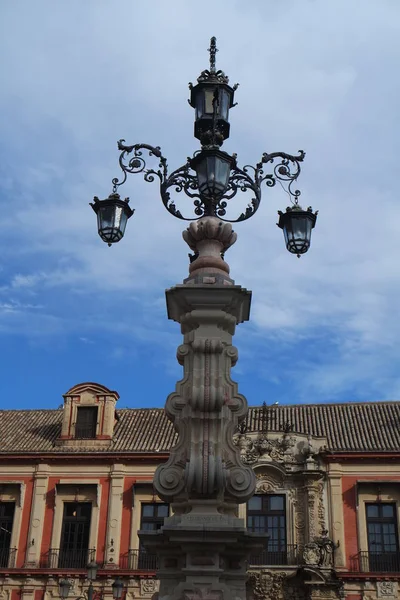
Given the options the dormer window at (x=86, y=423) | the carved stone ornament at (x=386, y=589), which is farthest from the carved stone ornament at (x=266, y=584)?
the dormer window at (x=86, y=423)

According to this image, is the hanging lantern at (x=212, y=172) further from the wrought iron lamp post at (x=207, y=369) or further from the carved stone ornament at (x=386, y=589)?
the carved stone ornament at (x=386, y=589)

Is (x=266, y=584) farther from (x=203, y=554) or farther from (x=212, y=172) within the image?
(x=212, y=172)

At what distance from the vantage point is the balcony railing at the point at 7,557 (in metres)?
23.9

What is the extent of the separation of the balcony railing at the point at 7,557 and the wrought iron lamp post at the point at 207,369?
18.4 meters

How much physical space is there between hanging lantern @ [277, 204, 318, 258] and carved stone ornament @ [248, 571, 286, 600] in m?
16.9

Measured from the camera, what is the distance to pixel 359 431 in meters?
25.9

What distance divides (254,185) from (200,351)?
2166mm

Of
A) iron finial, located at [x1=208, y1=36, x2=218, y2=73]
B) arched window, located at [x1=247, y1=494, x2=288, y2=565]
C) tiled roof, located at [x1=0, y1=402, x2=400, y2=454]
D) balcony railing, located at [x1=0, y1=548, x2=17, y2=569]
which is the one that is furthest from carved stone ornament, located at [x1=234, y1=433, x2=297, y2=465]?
iron finial, located at [x1=208, y1=36, x2=218, y2=73]

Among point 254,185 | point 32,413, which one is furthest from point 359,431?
point 254,185

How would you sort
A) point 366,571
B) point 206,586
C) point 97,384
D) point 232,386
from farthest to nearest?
point 97,384
point 366,571
point 232,386
point 206,586

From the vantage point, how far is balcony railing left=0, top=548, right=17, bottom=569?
78.4 ft

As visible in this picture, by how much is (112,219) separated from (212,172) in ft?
4.11

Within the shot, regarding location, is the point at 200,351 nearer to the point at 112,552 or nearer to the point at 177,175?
the point at 177,175

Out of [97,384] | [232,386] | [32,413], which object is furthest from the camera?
[32,413]
